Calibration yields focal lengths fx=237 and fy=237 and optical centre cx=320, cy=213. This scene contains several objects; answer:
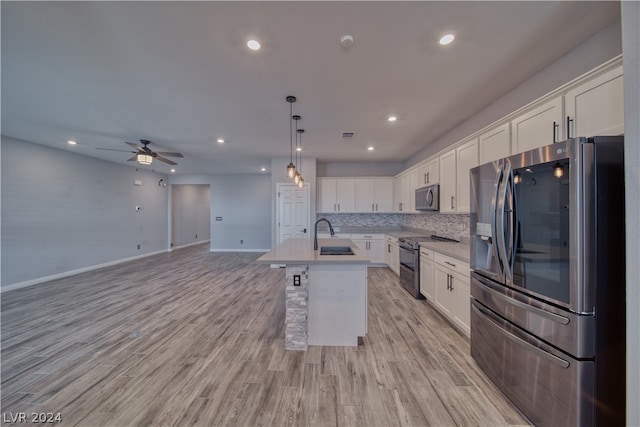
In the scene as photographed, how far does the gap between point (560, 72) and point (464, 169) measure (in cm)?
121

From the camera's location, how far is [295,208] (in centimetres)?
593

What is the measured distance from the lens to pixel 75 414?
5.27 ft

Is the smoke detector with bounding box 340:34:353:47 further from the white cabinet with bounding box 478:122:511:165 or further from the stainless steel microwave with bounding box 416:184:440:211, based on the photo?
the stainless steel microwave with bounding box 416:184:440:211

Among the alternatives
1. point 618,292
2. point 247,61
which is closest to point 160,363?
point 247,61

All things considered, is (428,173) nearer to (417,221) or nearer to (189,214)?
(417,221)

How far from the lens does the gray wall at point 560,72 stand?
1753mm

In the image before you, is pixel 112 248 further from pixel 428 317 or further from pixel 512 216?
pixel 512 216

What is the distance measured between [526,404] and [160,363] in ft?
9.38

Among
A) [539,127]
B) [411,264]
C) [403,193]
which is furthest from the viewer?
[403,193]

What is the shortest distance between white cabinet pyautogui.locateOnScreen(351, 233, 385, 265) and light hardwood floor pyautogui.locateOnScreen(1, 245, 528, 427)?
2.05m

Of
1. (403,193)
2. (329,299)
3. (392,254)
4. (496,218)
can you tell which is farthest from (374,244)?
(496,218)

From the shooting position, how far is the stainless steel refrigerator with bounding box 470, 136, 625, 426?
127cm

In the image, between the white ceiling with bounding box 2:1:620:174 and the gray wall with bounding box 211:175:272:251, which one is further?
the gray wall with bounding box 211:175:272:251

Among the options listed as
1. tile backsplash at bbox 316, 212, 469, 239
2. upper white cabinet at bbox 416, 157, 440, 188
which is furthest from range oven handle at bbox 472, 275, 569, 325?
upper white cabinet at bbox 416, 157, 440, 188
